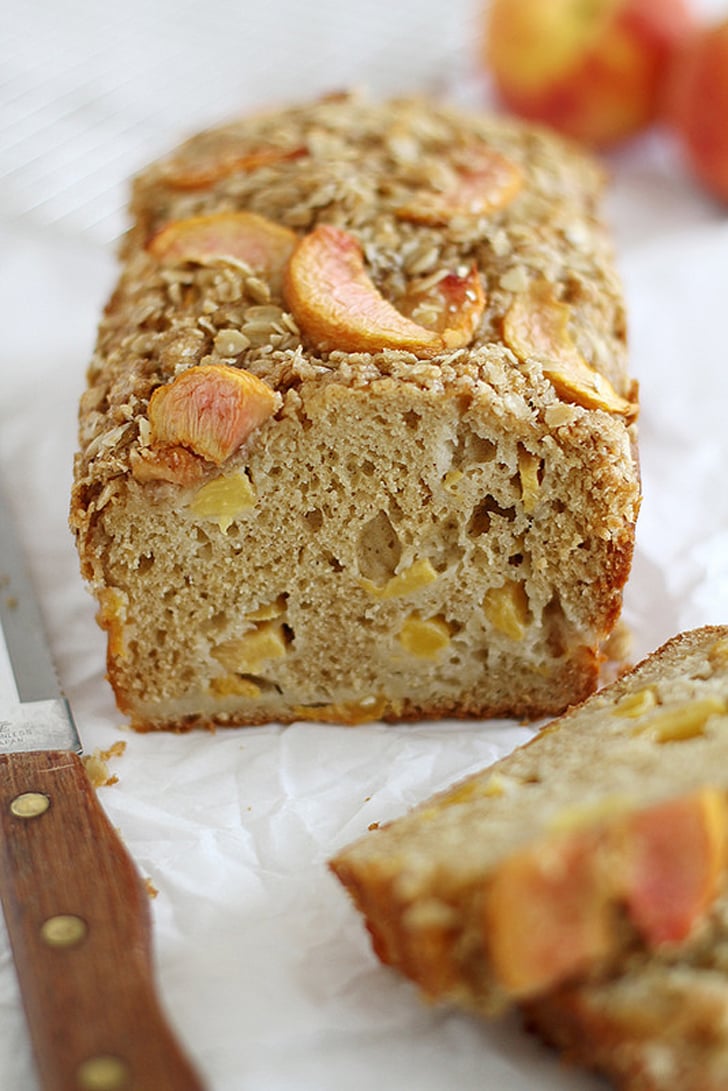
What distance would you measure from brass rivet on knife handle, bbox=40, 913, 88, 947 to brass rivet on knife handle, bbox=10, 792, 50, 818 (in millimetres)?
252

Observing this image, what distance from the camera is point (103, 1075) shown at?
6.13 ft

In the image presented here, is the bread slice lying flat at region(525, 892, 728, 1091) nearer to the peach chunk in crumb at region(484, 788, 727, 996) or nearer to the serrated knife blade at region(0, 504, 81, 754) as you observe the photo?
the peach chunk in crumb at region(484, 788, 727, 996)

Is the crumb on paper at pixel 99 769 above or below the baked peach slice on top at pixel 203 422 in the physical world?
below

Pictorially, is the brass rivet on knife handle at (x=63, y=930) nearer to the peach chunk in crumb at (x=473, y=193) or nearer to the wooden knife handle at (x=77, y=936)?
the wooden knife handle at (x=77, y=936)

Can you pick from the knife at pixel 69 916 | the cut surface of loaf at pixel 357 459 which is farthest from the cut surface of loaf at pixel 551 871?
the cut surface of loaf at pixel 357 459

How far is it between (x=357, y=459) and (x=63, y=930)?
1012 mm

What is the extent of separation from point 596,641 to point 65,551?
1335 millimetres

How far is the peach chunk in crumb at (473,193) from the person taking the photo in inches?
117

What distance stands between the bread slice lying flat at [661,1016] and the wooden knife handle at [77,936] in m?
0.56

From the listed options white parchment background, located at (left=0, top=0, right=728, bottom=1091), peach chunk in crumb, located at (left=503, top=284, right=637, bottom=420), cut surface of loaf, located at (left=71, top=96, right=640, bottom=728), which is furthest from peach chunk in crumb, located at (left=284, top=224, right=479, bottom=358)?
white parchment background, located at (left=0, top=0, right=728, bottom=1091)

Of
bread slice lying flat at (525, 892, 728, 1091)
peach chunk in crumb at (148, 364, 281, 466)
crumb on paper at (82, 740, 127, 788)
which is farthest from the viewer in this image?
crumb on paper at (82, 740, 127, 788)

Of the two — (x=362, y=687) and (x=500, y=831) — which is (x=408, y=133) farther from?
(x=500, y=831)

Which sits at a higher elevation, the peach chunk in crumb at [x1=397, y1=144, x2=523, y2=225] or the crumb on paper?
the peach chunk in crumb at [x1=397, y1=144, x2=523, y2=225]

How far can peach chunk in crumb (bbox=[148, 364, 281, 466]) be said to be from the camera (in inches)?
97.7
